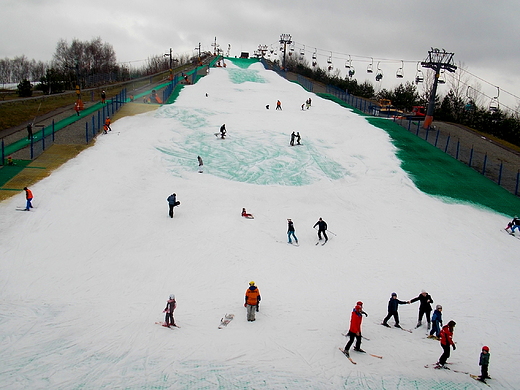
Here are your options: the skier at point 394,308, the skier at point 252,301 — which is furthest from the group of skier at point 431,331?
the skier at point 252,301

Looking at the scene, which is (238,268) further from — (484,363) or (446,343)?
(484,363)

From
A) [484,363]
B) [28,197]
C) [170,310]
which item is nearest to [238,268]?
[170,310]

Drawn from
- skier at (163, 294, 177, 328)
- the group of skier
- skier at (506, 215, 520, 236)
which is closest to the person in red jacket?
the group of skier

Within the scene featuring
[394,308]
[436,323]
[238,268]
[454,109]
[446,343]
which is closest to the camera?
[446,343]

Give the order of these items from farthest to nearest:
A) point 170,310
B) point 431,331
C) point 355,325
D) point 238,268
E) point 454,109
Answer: point 454,109
point 238,268
point 431,331
point 170,310
point 355,325

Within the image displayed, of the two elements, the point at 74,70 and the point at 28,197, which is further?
the point at 74,70

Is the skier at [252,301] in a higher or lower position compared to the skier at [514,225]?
lower

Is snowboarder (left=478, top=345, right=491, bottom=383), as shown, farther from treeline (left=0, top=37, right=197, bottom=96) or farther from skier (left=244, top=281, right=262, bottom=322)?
treeline (left=0, top=37, right=197, bottom=96)

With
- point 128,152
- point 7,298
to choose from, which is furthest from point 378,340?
point 128,152

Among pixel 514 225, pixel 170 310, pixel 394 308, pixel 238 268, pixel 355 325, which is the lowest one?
pixel 238 268

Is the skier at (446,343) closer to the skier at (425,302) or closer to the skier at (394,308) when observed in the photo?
the skier at (394,308)
